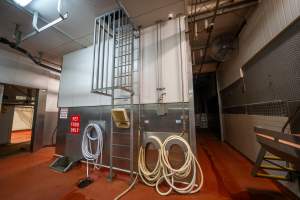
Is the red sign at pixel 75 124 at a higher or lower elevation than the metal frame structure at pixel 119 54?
lower

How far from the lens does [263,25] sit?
2.45 metres

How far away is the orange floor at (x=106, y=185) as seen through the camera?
198cm

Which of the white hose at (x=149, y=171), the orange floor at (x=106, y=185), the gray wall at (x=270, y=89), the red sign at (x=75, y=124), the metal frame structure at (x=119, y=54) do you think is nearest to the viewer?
the gray wall at (x=270, y=89)

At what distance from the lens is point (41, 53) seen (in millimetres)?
4316

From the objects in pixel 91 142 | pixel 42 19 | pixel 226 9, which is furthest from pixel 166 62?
pixel 42 19

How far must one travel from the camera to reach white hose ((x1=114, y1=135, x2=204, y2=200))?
2035 mm

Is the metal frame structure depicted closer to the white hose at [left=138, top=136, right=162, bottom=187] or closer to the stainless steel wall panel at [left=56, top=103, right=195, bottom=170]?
the stainless steel wall panel at [left=56, top=103, right=195, bottom=170]

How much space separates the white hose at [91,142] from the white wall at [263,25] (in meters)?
3.79

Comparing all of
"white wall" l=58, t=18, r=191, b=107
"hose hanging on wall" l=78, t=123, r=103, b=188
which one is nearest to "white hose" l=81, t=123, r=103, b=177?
"hose hanging on wall" l=78, t=123, r=103, b=188

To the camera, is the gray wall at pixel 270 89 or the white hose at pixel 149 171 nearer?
the gray wall at pixel 270 89

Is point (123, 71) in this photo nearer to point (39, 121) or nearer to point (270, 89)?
point (270, 89)

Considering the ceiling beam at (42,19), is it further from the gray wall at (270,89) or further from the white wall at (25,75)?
the gray wall at (270,89)

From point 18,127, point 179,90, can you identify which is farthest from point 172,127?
point 18,127

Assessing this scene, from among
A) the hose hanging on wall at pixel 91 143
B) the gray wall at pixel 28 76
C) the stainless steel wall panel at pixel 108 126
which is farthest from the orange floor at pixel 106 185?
the gray wall at pixel 28 76
